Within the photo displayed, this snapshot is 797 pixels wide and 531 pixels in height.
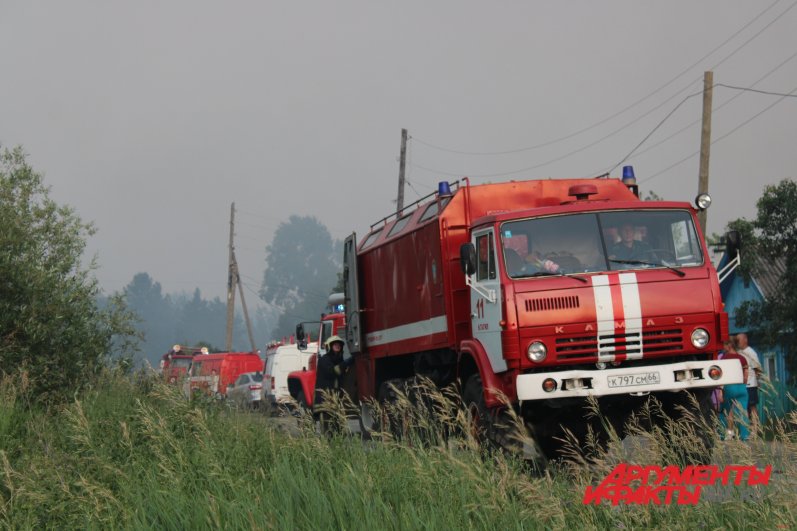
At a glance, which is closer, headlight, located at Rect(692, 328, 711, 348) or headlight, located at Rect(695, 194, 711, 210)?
A: headlight, located at Rect(692, 328, 711, 348)

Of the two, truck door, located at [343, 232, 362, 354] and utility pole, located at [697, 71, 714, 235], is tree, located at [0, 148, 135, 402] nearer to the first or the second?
truck door, located at [343, 232, 362, 354]

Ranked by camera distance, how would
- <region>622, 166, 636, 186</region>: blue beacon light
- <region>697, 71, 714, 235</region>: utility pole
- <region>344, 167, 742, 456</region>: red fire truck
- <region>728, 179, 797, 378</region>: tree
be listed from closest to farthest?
<region>344, 167, 742, 456</region>: red fire truck
<region>622, 166, 636, 186</region>: blue beacon light
<region>728, 179, 797, 378</region>: tree
<region>697, 71, 714, 235</region>: utility pole

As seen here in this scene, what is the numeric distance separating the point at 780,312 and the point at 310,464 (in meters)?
15.8

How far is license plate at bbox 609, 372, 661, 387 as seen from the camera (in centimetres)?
1048

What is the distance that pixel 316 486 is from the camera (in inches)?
305

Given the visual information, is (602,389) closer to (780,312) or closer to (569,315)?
(569,315)

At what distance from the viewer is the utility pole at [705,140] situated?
23.2 metres

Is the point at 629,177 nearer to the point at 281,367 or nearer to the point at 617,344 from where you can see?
the point at 617,344

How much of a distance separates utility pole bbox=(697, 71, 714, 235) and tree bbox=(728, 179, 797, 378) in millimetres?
1088

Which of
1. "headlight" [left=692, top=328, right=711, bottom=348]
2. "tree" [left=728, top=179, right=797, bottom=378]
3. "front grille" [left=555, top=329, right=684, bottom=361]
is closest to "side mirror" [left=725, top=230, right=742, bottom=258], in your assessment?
"headlight" [left=692, top=328, right=711, bottom=348]

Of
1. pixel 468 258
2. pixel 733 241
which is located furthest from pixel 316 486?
pixel 733 241

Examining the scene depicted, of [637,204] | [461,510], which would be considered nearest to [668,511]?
[461,510]

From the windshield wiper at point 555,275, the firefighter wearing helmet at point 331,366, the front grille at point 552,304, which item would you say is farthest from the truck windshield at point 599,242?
the firefighter wearing helmet at point 331,366

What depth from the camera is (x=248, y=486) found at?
8.17 m
